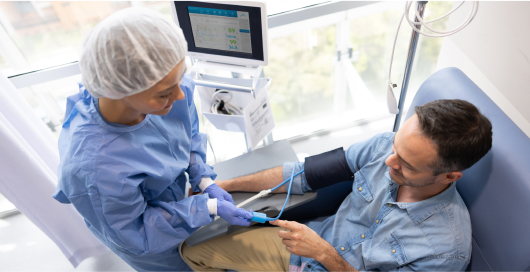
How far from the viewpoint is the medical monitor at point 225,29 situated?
1.22 m

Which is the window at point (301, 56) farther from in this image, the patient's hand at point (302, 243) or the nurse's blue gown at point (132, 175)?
the patient's hand at point (302, 243)

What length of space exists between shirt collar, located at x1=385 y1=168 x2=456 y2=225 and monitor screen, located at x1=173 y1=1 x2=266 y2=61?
78 centimetres

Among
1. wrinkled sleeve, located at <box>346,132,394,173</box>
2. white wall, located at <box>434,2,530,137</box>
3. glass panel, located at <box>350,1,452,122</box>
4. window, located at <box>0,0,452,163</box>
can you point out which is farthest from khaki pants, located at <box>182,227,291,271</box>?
glass panel, located at <box>350,1,452,122</box>

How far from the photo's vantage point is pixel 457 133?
0.98 meters

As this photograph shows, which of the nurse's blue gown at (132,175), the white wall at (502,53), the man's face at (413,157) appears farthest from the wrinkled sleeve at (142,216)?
the white wall at (502,53)

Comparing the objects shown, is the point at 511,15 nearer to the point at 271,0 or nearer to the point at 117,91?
the point at 271,0

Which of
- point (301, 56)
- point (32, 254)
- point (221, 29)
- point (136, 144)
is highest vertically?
point (221, 29)

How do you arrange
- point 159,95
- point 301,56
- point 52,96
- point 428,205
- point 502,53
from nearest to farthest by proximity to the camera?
point 159,95
point 428,205
point 502,53
point 52,96
point 301,56

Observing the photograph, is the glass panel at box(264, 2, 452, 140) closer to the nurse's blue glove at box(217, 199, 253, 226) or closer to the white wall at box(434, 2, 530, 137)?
the white wall at box(434, 2, 530, 137)

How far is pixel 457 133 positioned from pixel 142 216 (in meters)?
1.02

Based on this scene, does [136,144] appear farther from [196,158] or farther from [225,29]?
[225,29]

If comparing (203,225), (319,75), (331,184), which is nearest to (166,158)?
(203,225)

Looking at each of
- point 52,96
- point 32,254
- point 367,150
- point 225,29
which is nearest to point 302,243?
point 367,150

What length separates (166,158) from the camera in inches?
46.2
